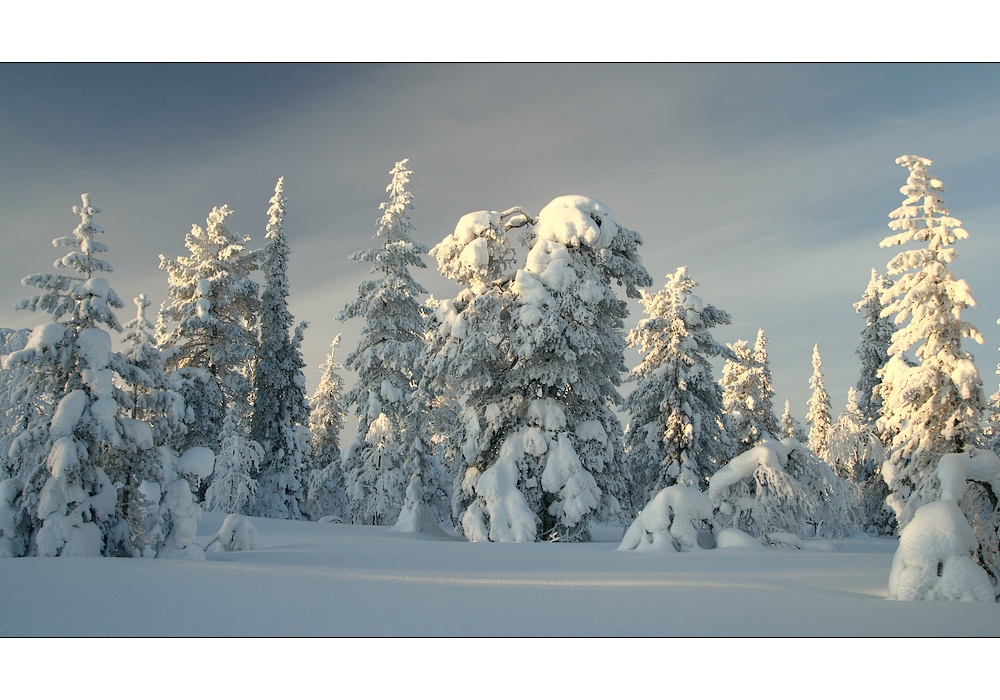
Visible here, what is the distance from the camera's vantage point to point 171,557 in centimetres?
1197

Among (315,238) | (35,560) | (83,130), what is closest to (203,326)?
(315,238)

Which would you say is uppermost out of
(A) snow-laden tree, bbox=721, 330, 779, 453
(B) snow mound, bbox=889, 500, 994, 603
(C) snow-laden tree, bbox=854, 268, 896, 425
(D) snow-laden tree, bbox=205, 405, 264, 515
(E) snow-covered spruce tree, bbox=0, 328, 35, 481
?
(C) snow-laden tree, bbox=854, 268, 896, 425

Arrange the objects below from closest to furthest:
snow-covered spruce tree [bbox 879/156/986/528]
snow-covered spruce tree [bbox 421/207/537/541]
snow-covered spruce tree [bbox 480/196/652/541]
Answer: snow-covered spruce tree [bbox 879/156/986/528], snow-covered spruce tree [bbox 480/196/652/541], snow-covered spruce tree [bbox 421/207/537/541]

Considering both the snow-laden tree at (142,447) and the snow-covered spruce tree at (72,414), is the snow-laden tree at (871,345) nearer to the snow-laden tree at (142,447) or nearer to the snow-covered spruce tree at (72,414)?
the snow-laden tree at (142,447)

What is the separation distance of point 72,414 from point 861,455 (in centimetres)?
2386

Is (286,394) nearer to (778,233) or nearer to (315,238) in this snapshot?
(315,238)

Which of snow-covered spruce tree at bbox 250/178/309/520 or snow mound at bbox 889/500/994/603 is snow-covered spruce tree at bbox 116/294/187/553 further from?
snow-covered spruce tree at bbox 250/178/309/520

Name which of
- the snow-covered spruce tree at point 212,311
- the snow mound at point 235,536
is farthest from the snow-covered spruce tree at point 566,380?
the snow-covered spruce tree at point 212,311

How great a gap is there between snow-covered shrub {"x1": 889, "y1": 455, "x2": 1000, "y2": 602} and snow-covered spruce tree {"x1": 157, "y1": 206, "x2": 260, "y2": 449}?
24.3 meters

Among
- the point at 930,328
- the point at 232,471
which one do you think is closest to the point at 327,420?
the point at 232,471

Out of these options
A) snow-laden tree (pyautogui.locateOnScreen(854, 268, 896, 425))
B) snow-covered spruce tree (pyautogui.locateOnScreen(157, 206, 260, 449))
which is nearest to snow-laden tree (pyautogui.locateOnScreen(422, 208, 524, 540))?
snow-covered spruce tree (pyautogui.locateOnScreen(157, 206, 260, 449))

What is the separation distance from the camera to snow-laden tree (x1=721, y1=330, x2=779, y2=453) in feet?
104

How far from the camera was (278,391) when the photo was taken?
32.3 m

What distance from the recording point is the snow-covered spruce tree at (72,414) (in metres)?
11.5
